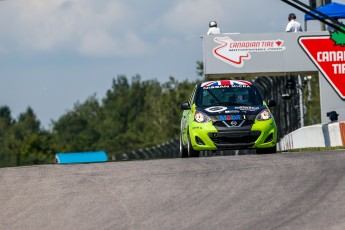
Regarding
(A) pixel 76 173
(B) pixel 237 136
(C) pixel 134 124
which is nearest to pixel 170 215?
(A) pixel 76 173

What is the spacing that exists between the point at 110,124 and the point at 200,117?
152369 millimetres

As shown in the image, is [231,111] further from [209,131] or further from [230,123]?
[209,131]

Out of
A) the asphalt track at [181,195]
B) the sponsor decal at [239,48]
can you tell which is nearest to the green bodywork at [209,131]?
the asphalt track at [181,195]

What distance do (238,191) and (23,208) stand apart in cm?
238

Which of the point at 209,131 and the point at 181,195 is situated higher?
the point at 209,131

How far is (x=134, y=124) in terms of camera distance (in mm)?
163750

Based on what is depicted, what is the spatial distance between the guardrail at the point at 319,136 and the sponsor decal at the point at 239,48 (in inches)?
95.7

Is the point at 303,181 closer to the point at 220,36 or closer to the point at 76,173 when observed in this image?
the point at 76,173

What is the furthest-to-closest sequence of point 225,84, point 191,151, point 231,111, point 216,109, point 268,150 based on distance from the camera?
1. point 225,84
2. point 268,150
3. point 191,151
4. point 216,109
5. point 231,111

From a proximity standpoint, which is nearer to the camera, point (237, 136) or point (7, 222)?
point (7, 222)

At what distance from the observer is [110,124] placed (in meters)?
172

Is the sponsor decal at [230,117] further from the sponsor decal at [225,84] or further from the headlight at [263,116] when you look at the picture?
the sponsor decal at [225,84]

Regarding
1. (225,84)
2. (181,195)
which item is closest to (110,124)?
(225,84)

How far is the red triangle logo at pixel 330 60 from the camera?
102 ft
